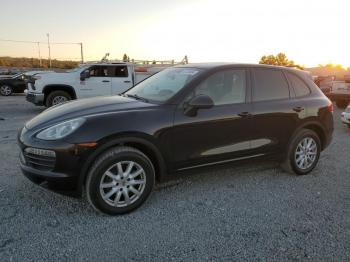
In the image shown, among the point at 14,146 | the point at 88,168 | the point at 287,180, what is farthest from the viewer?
the point at 14,146

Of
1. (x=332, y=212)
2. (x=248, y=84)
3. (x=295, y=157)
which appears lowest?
(x=332, y=212)

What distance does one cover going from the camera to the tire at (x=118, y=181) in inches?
134

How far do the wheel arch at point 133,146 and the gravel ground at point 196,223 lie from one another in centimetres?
45

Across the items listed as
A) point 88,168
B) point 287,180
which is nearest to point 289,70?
point 287,180

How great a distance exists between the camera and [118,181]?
3539mm

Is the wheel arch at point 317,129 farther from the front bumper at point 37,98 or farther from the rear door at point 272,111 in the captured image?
the front bumper at point 37,98

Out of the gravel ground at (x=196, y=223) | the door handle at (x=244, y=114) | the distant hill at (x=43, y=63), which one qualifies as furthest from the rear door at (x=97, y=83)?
the distant hill at (x=43, y=63)

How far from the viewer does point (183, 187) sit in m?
4.43

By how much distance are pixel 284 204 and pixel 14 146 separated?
4885 mm

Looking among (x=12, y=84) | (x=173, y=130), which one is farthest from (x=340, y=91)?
(x=12, y=84)

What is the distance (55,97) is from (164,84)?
23.7ft

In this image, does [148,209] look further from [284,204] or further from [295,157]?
[295,157]

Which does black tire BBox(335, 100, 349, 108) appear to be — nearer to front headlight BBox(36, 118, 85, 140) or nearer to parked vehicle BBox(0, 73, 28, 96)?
front headlight BBox(36, 118, 85, 140)

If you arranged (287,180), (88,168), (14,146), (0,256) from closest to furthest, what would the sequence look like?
(0,256)
(88,168)
(287,180)
(14,146)
